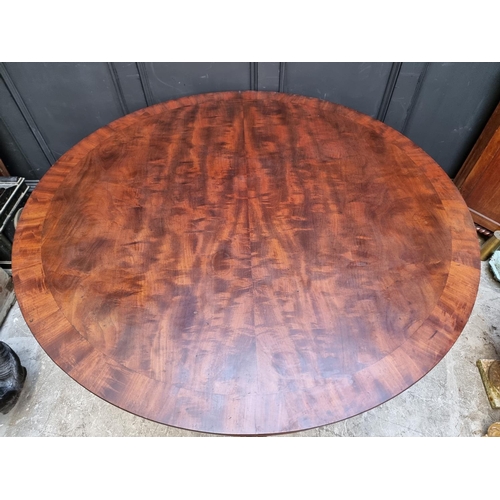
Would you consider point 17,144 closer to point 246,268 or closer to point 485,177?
point 246,268

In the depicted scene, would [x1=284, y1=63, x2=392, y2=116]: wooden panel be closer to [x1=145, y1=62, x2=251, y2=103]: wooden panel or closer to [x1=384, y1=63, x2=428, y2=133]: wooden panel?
[x1=384, y1=63, x2=428, y2=133]: wooden panel

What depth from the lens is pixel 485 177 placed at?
5.71 feet

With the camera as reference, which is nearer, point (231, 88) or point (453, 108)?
point (231, 88)

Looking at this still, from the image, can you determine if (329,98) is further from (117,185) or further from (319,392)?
(319,392)

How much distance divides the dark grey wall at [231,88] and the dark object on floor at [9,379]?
3.31ft

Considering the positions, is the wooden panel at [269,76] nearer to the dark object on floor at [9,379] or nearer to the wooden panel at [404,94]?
the wooden panel at [404,94]

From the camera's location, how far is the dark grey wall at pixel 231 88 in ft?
5.04

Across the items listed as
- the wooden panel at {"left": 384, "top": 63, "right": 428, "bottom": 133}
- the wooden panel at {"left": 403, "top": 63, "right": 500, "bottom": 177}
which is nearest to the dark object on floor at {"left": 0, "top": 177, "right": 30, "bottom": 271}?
the wooden panel at {"left": 384, "top": 63, "right": 428, "bottom": 133}

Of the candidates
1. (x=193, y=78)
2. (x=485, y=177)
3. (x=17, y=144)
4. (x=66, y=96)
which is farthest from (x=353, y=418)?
(x=17, y=144)

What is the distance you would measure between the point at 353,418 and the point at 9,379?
1270 mm

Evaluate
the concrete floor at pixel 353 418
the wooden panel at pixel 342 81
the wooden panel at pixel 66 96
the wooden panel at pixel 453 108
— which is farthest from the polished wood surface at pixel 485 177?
the wooden panel at pixel 66 96

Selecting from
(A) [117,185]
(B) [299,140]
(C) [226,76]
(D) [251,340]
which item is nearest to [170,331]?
(D) [251,340]

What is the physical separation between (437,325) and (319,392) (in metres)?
0.31

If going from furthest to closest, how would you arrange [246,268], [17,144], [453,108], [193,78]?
[17,144] → [453,108] → [193,78] → [246,268]
